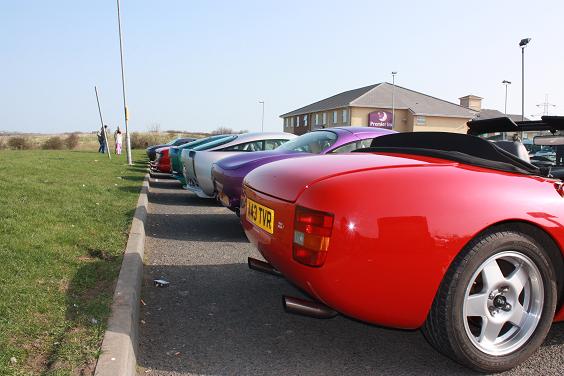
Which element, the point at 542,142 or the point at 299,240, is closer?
the point at 299,240

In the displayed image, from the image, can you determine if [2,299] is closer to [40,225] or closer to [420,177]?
[40,225]

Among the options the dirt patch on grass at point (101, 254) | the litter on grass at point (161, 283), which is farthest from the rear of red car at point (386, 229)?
the dirt patch on grass at point (101, 254)

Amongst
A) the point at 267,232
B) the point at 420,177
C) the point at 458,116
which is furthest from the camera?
the point at 458,116

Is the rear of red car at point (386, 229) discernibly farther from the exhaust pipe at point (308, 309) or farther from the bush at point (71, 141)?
the bush at point (71, 141)

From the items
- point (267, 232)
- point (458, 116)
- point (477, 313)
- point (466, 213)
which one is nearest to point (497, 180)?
point (466, 213)

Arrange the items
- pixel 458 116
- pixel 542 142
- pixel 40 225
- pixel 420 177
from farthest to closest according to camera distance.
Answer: pixel 458 116
pixel 40 225
pixel 542 142
pixel 420 177

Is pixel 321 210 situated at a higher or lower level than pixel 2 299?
higher

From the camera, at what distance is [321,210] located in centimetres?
244

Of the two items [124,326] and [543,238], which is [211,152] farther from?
[543,238]

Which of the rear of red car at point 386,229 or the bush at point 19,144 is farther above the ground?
the bush at point 19,144

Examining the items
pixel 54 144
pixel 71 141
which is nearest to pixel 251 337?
pixel 54 144

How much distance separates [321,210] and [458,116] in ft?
177

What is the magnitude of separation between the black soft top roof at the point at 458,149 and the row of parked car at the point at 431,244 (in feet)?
0.05

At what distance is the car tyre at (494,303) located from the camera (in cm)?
251
